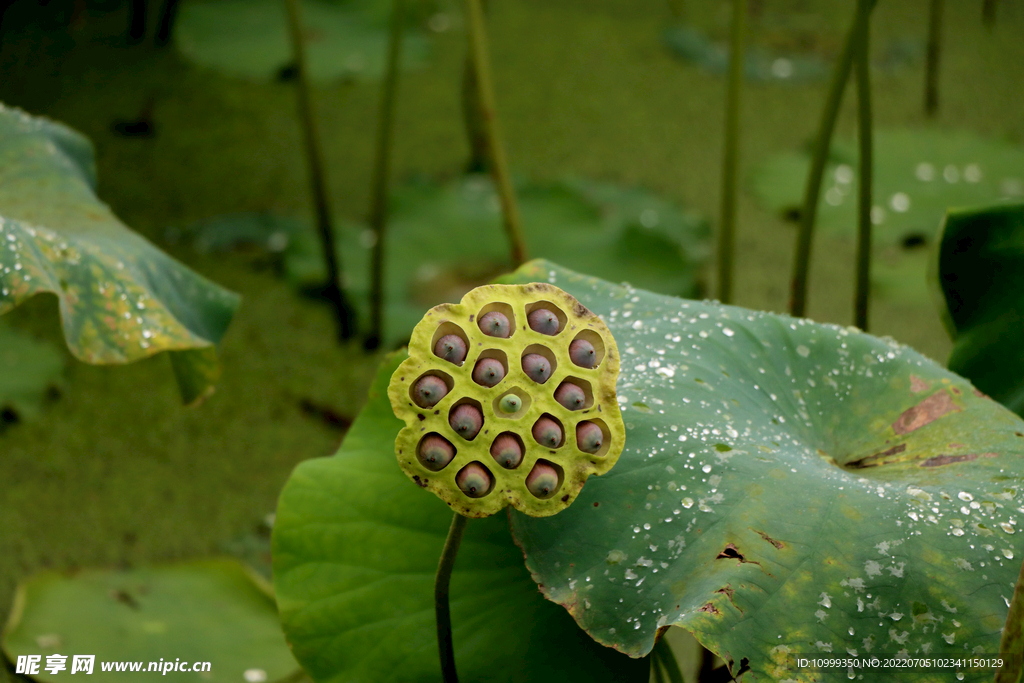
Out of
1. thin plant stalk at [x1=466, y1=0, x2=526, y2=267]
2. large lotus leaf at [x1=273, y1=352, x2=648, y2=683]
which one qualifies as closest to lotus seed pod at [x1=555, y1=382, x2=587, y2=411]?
large lotus leaf at [x1=273, y1=352, x2=648, y2=683]

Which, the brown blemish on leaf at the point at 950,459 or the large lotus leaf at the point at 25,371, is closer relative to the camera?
the brown blemish on leaf at the point at 950,459

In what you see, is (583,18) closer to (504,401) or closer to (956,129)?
(956,129)

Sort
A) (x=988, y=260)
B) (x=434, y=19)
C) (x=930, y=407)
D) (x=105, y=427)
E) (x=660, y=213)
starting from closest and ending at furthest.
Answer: (x=930, y=407)
(x=988, y=260)
(x=105, y=427)
(x=660, y=213)
(x=434, y=19)

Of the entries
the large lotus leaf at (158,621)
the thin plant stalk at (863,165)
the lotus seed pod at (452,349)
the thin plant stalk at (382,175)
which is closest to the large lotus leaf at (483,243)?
the thin plant stalk at (382,175)

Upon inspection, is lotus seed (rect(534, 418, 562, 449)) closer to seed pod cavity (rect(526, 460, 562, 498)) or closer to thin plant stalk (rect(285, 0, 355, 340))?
seed pod cavity (rect(526, 460, 562, 498))

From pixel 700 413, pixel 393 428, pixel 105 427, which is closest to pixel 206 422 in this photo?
pixel 105 427

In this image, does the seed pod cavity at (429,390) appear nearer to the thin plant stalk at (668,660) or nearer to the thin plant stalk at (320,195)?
the thin plant stalk at (668,660)

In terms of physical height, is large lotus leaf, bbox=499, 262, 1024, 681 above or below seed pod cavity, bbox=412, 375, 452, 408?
below
